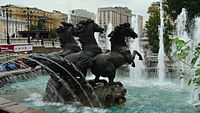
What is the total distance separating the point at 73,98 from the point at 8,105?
303 cm

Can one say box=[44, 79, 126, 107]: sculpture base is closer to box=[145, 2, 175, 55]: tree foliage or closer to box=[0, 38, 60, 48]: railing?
box=[0, 38, 60, 48]: railing

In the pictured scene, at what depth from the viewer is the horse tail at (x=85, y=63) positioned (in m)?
7.20

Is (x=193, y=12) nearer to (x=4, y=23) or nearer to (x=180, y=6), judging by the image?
(x=180, y=6)

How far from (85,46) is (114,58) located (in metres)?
1.14

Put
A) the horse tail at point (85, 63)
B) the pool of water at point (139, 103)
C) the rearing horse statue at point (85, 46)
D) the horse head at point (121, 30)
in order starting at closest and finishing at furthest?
the pool of water at point (139, 103)
the horse tail at point (85, 63)
the rearing horse statue at point (85, 46)
the horse head at point (121, 30)

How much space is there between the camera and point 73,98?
25.0ft

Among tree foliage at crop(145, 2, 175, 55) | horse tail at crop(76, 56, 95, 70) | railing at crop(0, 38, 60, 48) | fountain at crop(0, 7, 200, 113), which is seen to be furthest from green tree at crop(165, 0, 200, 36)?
horse tail at crop(76, 56, 95, 70)

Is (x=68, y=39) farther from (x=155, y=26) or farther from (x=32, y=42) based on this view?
(x=155, y=26)

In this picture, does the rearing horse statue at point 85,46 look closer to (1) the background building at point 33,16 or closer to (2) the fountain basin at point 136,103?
(2) the fountain basin at point 136,103

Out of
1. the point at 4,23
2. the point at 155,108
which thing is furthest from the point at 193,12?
the point at 4,23

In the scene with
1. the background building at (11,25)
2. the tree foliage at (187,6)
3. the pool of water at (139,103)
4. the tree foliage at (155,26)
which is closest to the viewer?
the pool of water at (139,103)

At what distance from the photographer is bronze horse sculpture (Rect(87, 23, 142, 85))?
7.17m

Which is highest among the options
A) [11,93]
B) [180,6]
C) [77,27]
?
[180,6]

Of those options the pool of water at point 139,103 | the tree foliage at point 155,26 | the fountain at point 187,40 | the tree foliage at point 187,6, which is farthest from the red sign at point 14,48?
the tree foliage at point 155,26
